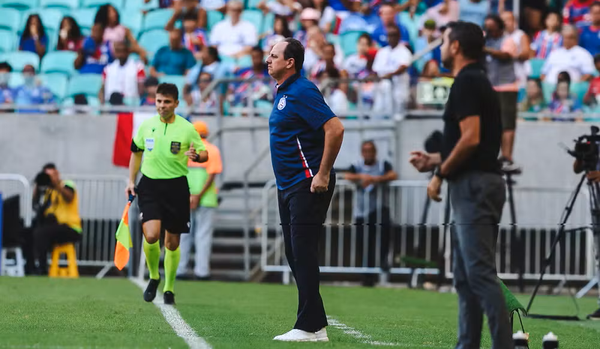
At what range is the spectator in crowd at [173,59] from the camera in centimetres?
2173

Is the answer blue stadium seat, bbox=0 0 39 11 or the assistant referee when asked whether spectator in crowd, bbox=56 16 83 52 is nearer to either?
blue stadium seat, bbox=0 0 39 11

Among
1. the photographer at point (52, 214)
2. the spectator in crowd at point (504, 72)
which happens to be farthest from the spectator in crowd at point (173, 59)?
the spectator in crowd at point (504, 72)

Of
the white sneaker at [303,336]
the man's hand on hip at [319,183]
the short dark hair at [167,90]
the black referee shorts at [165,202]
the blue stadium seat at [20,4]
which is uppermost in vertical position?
the blue stadium seat at [20,4]

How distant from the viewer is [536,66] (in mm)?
20594

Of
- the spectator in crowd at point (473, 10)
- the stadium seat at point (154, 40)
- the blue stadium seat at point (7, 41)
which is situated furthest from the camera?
the blue stadium seat at point (7, 41)

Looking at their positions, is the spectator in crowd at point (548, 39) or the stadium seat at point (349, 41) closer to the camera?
the spectator in crowd at point (548, 39)

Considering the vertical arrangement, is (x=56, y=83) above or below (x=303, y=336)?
above

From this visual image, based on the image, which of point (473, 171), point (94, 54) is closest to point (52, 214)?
point (94, 54)

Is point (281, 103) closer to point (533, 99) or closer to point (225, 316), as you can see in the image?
point (225, 316)

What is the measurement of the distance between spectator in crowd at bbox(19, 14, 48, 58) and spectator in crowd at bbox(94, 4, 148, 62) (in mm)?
1186

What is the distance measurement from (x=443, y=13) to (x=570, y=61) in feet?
9.94

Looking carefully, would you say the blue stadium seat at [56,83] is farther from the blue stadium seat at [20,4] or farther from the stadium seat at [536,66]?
the stadium seat at [536,66]

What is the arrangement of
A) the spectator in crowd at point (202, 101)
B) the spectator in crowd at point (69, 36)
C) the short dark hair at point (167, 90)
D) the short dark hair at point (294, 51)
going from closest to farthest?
the short dark hair at point (294, 51), the short dark hair at point (167, 90), the spectator in crowd at point (202, 101), the spectator in crowd at point (69, 36)

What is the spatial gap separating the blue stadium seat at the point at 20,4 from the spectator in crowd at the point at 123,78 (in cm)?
425
